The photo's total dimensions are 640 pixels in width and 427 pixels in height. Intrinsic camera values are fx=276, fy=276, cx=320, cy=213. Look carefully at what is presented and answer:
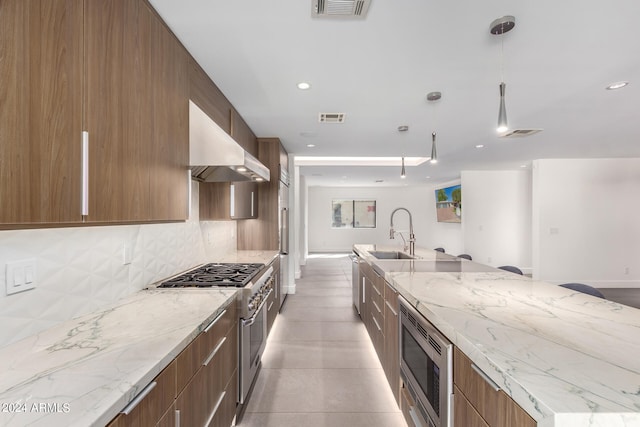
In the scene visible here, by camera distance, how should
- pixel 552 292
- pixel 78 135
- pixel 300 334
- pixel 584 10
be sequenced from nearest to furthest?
pixel 78 135
pixel 584 10
pixel 552 292
pixel 300 334

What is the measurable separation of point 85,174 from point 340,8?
1.46 metres

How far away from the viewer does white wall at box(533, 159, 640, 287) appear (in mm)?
5520

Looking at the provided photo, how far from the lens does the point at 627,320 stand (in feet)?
4.19

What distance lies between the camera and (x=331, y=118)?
325 centimetres

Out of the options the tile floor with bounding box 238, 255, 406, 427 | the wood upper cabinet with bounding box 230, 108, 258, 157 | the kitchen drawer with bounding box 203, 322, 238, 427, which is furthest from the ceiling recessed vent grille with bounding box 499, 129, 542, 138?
the kitchen drawer with bounding box 203, 322, 238, 427

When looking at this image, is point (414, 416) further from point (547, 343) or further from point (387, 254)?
point (387, 254)

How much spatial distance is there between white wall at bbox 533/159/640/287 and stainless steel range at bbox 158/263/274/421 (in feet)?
19.3

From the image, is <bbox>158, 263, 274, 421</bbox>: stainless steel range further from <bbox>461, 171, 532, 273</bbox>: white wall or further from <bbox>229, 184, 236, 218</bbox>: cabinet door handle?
<bbox>461, 171, 532, 273</bbox>: white wall

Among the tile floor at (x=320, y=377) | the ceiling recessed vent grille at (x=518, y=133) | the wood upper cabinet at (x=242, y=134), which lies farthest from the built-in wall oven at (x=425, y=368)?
the ceiling recessed vent grille at (x=518, y=133)

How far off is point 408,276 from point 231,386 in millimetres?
1452

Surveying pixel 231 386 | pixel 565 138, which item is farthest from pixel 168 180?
pixel 565 138

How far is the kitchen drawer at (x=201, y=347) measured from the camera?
1.19 m

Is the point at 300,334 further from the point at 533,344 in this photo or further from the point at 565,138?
the point at 565,138

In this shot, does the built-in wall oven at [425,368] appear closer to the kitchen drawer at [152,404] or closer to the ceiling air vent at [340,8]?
the kitchen drawer at [152,404]
